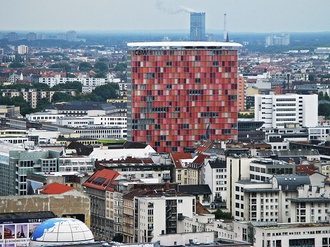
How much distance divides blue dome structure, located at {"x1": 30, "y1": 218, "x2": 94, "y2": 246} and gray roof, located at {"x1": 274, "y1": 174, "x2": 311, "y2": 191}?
14.6 m

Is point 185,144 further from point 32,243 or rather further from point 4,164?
point 32,243

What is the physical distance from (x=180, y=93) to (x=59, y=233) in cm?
3444

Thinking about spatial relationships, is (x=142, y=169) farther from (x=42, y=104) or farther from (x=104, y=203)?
(x=42, y=104)

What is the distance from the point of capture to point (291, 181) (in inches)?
2670

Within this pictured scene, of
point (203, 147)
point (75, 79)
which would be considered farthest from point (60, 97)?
point (203, 147)

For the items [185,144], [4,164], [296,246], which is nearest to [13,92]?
→ [185,144]

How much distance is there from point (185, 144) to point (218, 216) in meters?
21.3

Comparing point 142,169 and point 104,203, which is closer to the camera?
point 104,203

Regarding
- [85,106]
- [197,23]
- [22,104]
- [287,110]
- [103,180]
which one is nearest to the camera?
[103,180]

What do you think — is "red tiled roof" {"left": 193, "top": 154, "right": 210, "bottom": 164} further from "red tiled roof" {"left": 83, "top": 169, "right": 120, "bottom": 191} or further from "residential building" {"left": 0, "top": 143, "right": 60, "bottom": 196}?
"residential building" {"left": 0, "top": 143, "right": 60, "bottom": 196}

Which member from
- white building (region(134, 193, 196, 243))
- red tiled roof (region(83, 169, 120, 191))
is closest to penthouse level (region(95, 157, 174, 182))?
red tiled roof (region(83, 169, 120, 191))

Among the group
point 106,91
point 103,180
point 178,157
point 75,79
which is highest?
point 103,180

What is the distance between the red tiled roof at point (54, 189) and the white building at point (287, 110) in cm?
4084

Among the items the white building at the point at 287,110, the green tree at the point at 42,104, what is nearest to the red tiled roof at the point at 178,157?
the white building at the point at 287,110
